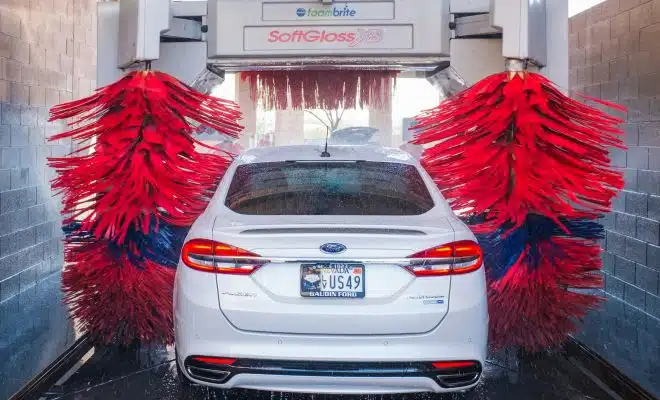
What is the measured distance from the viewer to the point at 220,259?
396 centimetres

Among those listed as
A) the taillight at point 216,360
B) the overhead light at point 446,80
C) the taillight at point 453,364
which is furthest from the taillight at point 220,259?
the overhead light at point 446,80

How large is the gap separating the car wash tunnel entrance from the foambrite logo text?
1 centimetres

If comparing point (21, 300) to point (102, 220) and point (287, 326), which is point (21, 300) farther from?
point (287, 326)

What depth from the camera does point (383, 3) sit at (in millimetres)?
5512

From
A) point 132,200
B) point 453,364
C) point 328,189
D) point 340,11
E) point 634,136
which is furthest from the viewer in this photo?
point 634,136

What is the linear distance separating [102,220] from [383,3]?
227 cm

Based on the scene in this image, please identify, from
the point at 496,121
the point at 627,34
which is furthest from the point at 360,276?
the point at 627,34

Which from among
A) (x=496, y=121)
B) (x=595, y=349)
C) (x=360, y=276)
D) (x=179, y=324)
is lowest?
(x=595, y=349)

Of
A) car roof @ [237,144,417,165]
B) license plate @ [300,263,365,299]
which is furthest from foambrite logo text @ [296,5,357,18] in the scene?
license plate @ [300,263,365,299]

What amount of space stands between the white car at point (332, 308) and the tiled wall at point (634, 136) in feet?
12.4

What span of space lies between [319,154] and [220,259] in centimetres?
130

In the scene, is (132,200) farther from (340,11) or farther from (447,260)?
(447,260)

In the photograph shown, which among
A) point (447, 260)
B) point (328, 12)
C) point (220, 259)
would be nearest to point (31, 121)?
point (328, 12)

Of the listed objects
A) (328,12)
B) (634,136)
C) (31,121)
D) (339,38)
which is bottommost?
(634,136)
